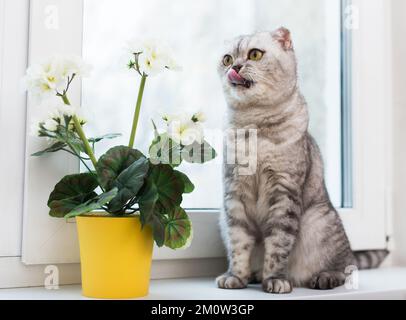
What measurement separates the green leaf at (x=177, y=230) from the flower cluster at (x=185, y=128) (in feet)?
0.42

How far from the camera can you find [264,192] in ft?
3.67

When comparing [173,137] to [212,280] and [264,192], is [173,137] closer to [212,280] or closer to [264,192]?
[264,192]

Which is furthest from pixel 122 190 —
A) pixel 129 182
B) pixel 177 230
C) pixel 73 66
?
pixel 73 66

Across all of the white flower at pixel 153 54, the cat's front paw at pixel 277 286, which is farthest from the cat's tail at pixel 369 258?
the white flower at pixel 153 54

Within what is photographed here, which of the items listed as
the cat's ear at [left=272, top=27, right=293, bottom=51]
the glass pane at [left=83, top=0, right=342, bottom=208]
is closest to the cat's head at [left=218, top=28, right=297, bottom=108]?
the cat's ear at [left=272, top=27, right=293, bottom=51]

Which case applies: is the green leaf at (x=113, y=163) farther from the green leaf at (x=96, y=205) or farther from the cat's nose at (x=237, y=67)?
the cat's nose at (x=237, y=67)

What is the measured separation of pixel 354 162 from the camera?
149 cm

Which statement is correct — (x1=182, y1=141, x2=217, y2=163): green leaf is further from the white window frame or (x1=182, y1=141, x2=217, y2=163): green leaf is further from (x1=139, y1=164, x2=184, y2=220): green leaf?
the white window frame

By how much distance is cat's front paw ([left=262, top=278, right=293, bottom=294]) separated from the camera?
105 cm

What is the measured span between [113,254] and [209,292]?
0.77 feet

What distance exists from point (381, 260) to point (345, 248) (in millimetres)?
321
